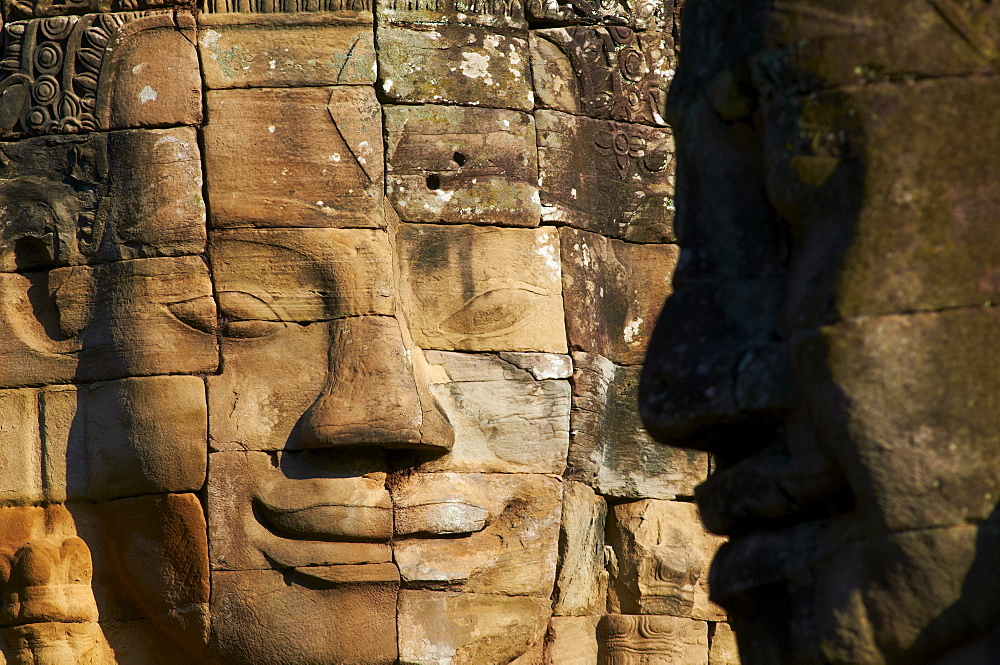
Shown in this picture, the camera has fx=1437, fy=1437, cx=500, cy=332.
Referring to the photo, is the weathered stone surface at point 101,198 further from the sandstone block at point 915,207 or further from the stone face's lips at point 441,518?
the sandstone block at point 915,207

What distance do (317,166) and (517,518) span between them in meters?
2.00

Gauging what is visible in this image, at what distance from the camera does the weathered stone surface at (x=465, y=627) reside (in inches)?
270

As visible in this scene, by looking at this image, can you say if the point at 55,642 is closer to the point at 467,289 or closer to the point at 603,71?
the point at 467,289

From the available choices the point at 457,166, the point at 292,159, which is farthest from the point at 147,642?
the point at 457,166

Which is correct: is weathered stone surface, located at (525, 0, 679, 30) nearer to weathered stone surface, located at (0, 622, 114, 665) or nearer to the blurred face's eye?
the blurred face's eye

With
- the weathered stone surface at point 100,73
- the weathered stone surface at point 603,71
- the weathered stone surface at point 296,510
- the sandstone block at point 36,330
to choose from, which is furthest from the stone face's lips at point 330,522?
the weathered stone surface at point 603,71

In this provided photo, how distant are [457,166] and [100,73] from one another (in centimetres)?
187

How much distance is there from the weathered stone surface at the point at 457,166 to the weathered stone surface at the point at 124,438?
1425 mm

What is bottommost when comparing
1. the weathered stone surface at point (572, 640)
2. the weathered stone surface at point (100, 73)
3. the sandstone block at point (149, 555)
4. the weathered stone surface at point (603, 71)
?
the weathered stone surface at point (572, 640)

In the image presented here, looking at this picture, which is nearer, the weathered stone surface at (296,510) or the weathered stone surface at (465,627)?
the weathered stone surface at (296,510)

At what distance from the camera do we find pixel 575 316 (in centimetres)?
752

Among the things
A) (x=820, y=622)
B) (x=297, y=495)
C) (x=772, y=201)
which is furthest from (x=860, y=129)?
(x=297, y=495)

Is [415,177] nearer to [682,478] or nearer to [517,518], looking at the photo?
[517,518]

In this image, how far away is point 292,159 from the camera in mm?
7016
